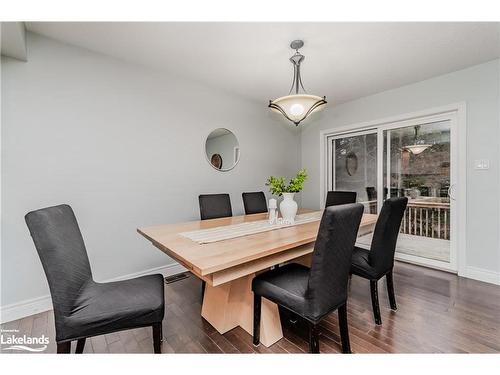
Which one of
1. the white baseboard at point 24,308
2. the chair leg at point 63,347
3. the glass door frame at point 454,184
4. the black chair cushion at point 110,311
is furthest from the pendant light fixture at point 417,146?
the white baseboard at point 24,308

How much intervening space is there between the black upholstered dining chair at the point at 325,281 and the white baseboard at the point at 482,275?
223cm

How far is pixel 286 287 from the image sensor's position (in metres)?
1.38


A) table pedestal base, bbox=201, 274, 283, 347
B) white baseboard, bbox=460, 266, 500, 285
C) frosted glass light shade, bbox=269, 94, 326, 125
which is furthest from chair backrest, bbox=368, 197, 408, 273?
white baseboard, bbox=460, 266, 500, 285

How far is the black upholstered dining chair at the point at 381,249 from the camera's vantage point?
169 centimetres

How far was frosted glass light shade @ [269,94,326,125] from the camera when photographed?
2010mm

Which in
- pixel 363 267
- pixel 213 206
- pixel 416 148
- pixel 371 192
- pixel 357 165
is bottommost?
pixel 363 267

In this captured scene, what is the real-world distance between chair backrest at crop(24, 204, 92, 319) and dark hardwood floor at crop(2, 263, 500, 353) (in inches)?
25.8

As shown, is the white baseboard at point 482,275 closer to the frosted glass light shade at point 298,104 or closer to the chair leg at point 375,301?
the chair leg at point 375,301

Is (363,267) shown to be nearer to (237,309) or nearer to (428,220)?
(237,309)

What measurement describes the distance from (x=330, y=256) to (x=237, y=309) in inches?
35.6

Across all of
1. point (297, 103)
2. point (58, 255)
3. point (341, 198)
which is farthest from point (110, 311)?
point (341, 198)

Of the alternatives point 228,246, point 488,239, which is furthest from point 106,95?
point 488,239
